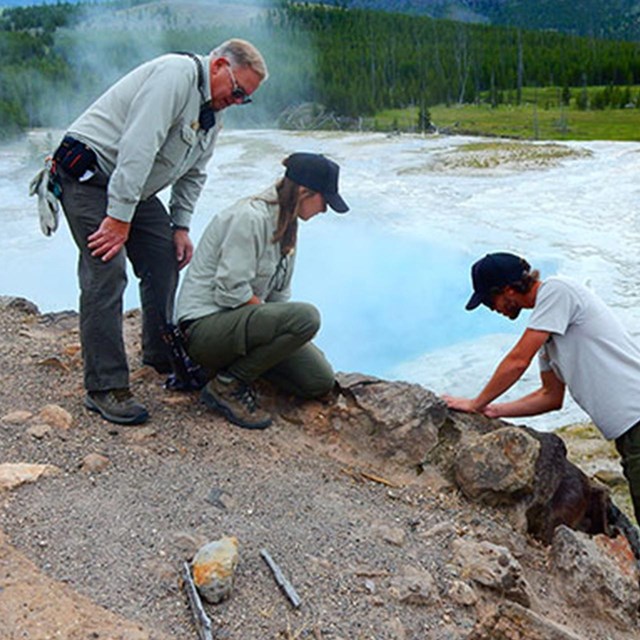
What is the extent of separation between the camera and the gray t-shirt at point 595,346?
4035mm

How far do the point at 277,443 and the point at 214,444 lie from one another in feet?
1.20

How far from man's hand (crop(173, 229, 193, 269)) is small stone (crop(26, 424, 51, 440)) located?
4.05 feet

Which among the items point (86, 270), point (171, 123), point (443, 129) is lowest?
point (443, 129)

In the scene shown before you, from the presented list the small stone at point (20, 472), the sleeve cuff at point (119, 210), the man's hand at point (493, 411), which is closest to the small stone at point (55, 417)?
the small stone at point (20, 472)

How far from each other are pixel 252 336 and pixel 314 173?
89cm

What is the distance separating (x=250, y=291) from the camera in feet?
14.5

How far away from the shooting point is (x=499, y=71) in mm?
76688

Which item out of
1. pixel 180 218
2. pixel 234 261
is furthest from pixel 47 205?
pixel 234 261

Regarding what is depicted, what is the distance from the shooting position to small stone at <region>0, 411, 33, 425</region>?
4238 mm

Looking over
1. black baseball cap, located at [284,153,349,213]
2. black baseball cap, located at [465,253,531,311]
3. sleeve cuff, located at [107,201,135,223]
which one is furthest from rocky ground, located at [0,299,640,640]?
black baseball cap, located at [284,153,349,213]

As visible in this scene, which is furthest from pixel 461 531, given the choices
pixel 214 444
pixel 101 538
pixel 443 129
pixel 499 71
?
pixel 499 71

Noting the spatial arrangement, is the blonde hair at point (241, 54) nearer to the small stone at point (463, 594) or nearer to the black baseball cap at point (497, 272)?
the black baseball cap at point (497, 272)

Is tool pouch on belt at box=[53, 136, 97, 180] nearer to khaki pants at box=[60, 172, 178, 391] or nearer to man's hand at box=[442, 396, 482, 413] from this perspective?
khaki pants at box=[60, 172, 178, 391]

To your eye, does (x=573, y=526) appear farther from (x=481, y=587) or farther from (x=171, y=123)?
(x=171, y=123)
